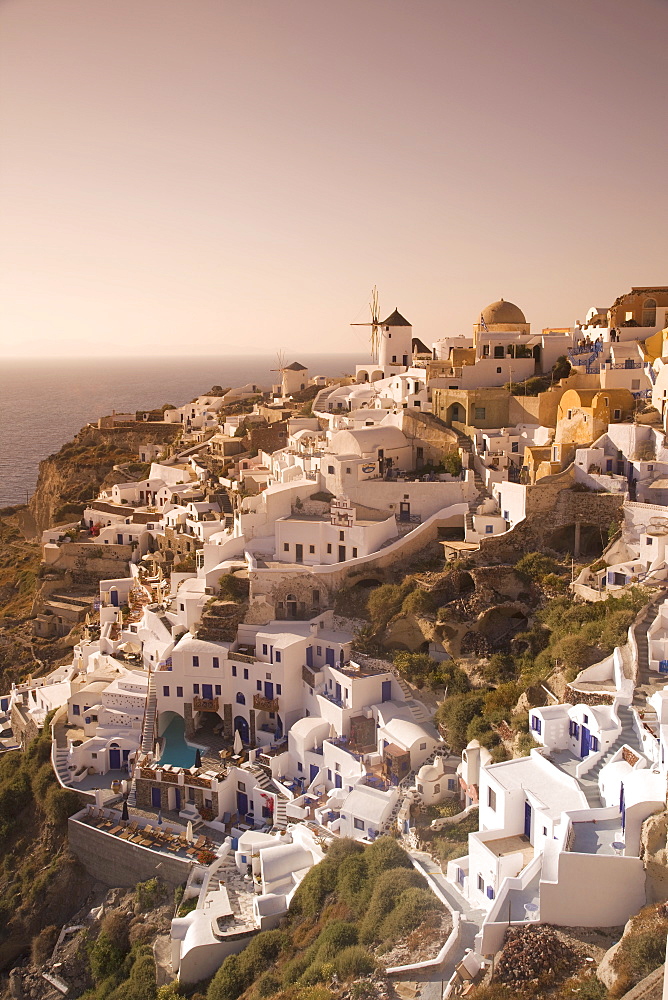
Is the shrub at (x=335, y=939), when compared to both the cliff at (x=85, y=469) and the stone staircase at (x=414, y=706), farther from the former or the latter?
the cliff at (x=85, y=469)

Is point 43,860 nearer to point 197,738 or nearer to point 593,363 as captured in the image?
point 197,738

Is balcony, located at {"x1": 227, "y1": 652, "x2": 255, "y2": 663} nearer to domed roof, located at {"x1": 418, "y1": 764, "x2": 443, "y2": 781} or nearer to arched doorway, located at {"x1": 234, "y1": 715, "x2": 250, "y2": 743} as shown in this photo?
arched doorway, located at {"x1": 234, "y1": 715, "x2": 250, "y2": 743}

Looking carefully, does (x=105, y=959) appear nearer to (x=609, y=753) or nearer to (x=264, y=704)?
(x=264, y=704)

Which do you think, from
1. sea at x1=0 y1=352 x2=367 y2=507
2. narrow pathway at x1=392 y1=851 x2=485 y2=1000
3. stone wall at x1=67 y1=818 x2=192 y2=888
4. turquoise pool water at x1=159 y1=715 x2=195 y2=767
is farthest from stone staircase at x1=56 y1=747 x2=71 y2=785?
sea at x1=0 y1=352 x2=367 y2=507

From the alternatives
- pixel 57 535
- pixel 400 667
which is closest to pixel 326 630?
pixel 400 667

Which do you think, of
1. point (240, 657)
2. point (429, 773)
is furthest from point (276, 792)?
point (429, 773)

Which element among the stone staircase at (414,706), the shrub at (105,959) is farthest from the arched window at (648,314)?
the shrub at (105,959)
